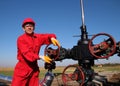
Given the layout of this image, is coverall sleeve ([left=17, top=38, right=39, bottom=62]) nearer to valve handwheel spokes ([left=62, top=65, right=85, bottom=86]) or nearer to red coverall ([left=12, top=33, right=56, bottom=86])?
red coverall ([left=12, top=33, right=56, bottom=86])

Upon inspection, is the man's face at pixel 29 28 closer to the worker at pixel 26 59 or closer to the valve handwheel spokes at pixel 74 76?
the worker at pixel 26 59

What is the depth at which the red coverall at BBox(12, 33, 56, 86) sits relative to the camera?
550 centimetres

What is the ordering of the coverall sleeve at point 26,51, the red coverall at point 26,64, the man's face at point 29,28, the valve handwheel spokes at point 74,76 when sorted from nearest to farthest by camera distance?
1. the coverall sleeve at point 26,51
2. the red coverall at point 26,64
3. the man's face at point 29,28
4. the valve handwheel spokes at point 74,76

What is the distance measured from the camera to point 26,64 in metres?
5.61

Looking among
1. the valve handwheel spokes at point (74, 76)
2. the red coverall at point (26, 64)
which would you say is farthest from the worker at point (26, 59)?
the valve handwheel spokes at point (74, 76)

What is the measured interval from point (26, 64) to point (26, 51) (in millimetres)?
392

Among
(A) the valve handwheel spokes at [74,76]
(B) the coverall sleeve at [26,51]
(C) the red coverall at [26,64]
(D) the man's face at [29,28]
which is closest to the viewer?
(B) the coverall sleeve at [26,51]

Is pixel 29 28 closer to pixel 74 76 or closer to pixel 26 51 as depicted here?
pixel 26 51

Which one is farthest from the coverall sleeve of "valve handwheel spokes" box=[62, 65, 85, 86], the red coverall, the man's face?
"valve handwheel spokes" box=[62, 65, 85, 86]

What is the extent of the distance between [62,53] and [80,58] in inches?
21.4

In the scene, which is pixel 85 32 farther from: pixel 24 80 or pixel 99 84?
pixel 24 80

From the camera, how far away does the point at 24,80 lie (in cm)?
561

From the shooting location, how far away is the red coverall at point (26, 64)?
5.50 metres

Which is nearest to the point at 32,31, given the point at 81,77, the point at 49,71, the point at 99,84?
the point at 49,71
